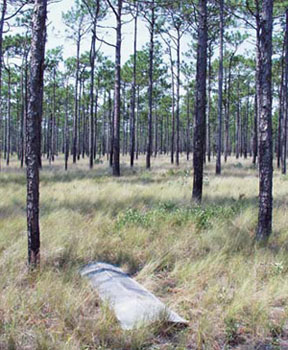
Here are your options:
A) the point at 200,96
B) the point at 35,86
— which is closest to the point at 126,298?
the point at 35,86

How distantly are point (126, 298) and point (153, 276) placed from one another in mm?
886

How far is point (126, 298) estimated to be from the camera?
3.71 m

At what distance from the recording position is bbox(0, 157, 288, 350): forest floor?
3115 millimetres

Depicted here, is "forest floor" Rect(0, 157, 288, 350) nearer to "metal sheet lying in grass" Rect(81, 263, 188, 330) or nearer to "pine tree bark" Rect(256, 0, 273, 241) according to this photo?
"metal sheet lying in grass" Rect(81, 263, 188, 330)

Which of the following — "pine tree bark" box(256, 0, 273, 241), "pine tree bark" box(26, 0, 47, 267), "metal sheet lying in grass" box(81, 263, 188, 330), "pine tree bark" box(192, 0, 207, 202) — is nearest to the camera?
"metal sheet lying in grass" box(81, 263, 188, 330)

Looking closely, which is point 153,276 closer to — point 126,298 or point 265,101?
point 126,298

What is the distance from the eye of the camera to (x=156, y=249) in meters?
5.39

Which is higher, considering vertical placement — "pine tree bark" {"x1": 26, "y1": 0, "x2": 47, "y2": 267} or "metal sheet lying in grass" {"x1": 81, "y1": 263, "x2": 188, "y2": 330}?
"pine tree bark" {"x1": 26, "y1": 0, "x2": 47, "y2": 267}

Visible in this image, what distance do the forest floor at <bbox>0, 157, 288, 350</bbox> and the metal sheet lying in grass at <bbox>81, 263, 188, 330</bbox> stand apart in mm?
104

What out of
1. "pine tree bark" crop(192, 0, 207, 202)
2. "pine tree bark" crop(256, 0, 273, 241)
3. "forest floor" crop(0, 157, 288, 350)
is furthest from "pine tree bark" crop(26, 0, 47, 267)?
"pine tree bark" crop(192, 0, 207, 202)

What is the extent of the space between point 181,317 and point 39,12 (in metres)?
3.99

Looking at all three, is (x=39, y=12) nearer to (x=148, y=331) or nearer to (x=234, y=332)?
(x=148, y=331)

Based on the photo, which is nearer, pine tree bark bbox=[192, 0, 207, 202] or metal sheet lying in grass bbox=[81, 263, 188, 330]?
metal sheet lying in grass bbox=[81, 263, 188, 330]

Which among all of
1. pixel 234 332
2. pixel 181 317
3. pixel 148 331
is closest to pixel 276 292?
pixel 234 332
